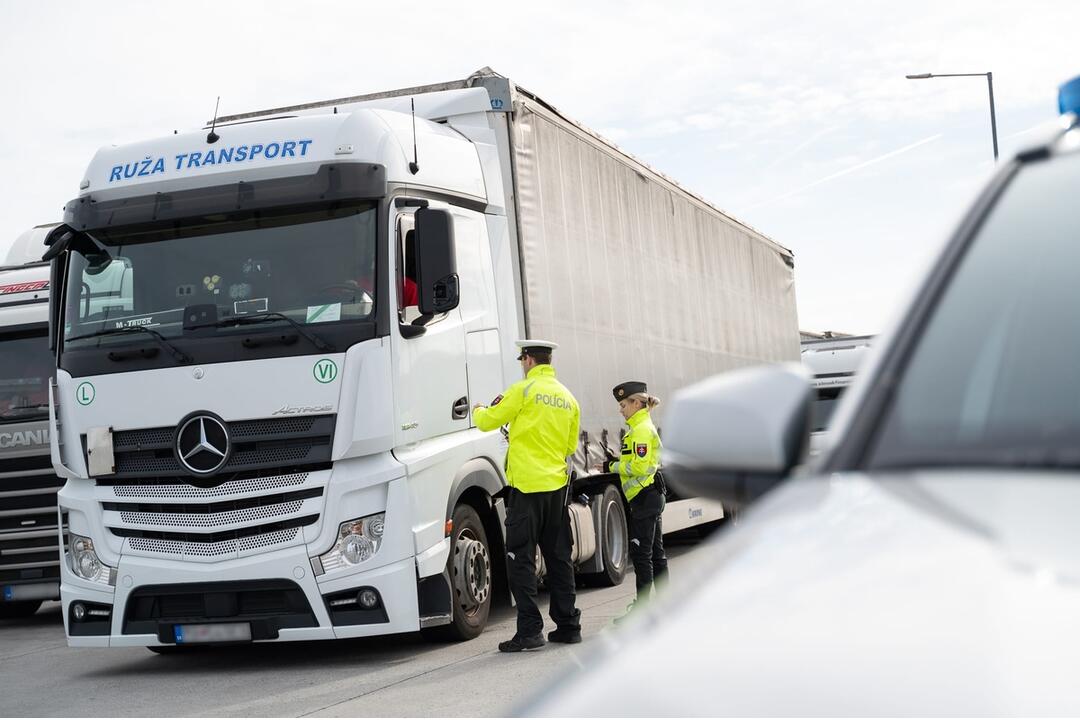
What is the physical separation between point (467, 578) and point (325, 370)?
6.41 ft

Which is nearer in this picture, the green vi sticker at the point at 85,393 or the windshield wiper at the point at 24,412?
the green vi sticker at the point at 85,393

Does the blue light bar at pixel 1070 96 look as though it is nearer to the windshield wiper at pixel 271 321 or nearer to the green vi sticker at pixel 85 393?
the windshield wiper at pixel 271 321

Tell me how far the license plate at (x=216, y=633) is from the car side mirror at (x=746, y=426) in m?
6.87

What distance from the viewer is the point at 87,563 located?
30.1 feet

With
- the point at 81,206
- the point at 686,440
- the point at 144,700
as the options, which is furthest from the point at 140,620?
the point at 686,440

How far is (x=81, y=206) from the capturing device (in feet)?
30.0

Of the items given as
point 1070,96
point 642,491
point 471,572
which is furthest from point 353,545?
point 1070,96

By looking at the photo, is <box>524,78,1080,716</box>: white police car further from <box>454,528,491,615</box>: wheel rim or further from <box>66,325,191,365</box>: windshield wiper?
<box>454,528,491,615</box>: wheel rim

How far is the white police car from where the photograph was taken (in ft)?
4.31

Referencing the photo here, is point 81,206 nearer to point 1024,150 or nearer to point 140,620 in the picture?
point 140,620

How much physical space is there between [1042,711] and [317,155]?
8.00 metres

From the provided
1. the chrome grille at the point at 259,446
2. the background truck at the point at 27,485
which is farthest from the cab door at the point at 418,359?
the background truck at the point at 27,485

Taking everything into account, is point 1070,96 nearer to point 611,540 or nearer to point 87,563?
point 87,563

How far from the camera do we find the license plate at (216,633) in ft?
28.4
